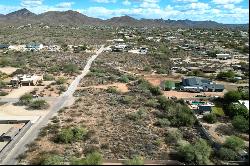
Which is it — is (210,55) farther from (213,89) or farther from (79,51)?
(213,89)

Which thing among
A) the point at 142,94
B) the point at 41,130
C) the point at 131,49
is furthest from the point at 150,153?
the point at 131,49

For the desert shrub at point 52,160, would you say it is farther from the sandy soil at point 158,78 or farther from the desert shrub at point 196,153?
the sandy soil at point 158,78

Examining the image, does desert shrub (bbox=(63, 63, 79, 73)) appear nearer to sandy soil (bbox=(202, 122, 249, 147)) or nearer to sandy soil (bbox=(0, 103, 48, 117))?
sandy soil (bbox=(0, 103, 48, 117))

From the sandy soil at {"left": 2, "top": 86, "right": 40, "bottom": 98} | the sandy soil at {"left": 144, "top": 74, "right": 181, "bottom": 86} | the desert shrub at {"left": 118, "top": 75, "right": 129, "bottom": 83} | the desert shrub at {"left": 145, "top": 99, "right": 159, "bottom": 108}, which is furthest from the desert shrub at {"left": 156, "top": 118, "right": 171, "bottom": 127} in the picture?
the sandy soil at {"left": 144, "top": 74, "right": 181, "bottom": 86}

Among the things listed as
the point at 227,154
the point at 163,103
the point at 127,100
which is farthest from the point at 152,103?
the point at 227,154

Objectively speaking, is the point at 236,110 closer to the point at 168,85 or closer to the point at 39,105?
the point at 168,85

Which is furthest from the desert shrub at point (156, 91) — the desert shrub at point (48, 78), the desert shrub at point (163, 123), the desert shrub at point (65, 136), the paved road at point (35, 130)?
the desert shrub at point (65, 136)
